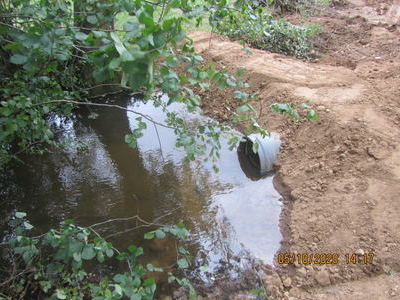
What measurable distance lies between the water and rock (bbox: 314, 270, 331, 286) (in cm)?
52

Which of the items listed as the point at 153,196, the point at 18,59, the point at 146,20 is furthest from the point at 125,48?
the point at 153,196

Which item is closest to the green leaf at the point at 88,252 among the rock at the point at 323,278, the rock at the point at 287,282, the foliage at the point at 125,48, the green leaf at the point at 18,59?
the foliage at the point at 125,48

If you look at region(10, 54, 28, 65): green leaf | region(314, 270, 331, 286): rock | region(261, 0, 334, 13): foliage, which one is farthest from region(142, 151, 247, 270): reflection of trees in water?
region(261, 0, 334, 13): foliage

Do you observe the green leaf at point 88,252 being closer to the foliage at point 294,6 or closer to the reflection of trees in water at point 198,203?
the reflection of trees in water at point 198,203

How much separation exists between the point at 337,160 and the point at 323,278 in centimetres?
160

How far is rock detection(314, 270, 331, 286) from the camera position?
3162mm

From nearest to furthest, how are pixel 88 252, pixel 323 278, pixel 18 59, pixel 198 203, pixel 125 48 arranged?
pixel 125 48
pixel 18 59
pixel 88 252
pixel 323 278
pixel 198 203

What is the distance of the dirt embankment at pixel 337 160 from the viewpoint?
3.20 meters

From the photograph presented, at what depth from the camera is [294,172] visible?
4.44 metres

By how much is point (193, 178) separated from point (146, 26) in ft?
11.4
